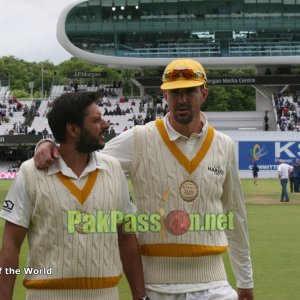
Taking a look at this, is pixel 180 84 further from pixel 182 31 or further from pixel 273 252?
pixel 182 31

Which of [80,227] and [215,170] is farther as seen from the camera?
[215,170]

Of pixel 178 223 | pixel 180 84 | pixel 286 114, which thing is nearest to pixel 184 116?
pixel 180 84

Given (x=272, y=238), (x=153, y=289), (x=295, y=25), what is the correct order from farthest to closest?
(x=295, y=25) < (x=272, y=238) < (x=153, y=289)

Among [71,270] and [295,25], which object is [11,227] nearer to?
[71,270]

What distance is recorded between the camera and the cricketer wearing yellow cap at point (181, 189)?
5.83m

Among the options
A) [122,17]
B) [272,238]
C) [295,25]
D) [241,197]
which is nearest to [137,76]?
[122,17]

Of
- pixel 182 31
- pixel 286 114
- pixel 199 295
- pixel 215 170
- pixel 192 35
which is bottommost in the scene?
pixel 199 295

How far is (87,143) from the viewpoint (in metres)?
5.38

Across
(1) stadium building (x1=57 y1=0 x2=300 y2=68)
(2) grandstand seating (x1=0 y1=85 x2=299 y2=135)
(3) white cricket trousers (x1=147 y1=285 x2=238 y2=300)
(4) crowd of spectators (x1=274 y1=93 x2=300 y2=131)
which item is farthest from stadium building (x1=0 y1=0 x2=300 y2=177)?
(3) white cricket trousers (x1=147 y1=285 x2=238 y2=300)

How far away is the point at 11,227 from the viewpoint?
5230 mm

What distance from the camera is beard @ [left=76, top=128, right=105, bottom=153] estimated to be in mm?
5367

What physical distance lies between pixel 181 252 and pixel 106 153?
2.95ft

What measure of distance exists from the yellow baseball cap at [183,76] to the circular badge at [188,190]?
26.8 inches

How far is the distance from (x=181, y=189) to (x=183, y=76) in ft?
2.65
